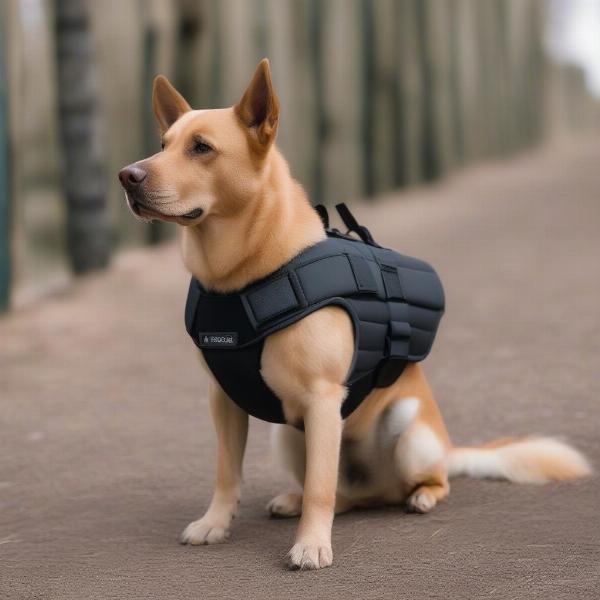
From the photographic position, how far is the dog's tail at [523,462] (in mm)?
3963

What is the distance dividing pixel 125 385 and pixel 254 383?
7.94ft

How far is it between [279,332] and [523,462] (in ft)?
3.79

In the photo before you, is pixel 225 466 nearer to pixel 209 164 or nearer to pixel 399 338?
pixel 399 338

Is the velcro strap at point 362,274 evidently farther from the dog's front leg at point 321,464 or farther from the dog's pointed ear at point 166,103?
the dog's pointed ear at point 166,103

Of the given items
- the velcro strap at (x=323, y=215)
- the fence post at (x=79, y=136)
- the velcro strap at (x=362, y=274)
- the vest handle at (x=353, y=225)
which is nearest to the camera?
the velcro strap at (x=362, y=274)

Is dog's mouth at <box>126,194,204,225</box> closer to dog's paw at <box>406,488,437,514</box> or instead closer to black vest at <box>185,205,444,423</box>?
black vest at <box>185,205,444,423</box>

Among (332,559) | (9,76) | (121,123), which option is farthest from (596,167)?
(332,559)

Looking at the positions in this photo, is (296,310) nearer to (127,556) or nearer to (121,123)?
(127,556)

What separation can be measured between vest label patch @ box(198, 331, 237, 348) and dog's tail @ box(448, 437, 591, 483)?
40.9 inches

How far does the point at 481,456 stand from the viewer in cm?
404

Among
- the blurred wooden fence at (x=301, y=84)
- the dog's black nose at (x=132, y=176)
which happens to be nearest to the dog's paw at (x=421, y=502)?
the dog's black nose at (x=132, y=176)

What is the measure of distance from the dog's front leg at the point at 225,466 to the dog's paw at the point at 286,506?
19cm

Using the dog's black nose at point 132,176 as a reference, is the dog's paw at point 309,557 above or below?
below

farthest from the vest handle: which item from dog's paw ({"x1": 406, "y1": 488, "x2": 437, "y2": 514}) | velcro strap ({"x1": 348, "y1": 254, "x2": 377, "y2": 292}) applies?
dog's paw ({"x1": 406, "y1": 488, "x2": 437, "y2": 514})
